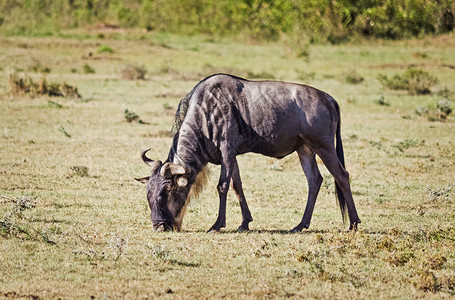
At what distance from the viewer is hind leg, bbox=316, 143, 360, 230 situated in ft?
27.2

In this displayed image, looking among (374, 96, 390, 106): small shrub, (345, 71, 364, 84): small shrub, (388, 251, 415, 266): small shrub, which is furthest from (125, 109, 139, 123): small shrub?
(345, 71, 364, 84): small shrub

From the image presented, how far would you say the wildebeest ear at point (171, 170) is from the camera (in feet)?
25.3

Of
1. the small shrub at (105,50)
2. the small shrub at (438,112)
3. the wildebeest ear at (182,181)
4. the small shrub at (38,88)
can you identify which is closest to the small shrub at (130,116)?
the small shrub at (38,88)

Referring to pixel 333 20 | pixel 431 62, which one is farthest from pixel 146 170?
pixel 431 62

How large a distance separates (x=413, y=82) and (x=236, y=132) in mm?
16924

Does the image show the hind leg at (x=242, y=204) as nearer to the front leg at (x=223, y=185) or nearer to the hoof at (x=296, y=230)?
the front leg at (x=223, y=185)

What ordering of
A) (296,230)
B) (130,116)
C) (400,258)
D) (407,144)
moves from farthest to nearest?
(130,116), (407,144), (296,230), (400,258)

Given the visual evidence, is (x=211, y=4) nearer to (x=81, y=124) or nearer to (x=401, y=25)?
(x=81, y=124)

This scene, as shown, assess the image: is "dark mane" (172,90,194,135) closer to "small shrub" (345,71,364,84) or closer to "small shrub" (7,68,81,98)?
"small shrub" (7,68,81,98)

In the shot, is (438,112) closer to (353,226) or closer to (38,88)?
(353,226)

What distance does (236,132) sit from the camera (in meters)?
8.16

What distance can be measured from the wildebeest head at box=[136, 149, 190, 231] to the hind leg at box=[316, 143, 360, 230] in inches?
65.2

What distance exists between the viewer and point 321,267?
6.61 metres

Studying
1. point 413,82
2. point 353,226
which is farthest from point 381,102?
point 353,226
